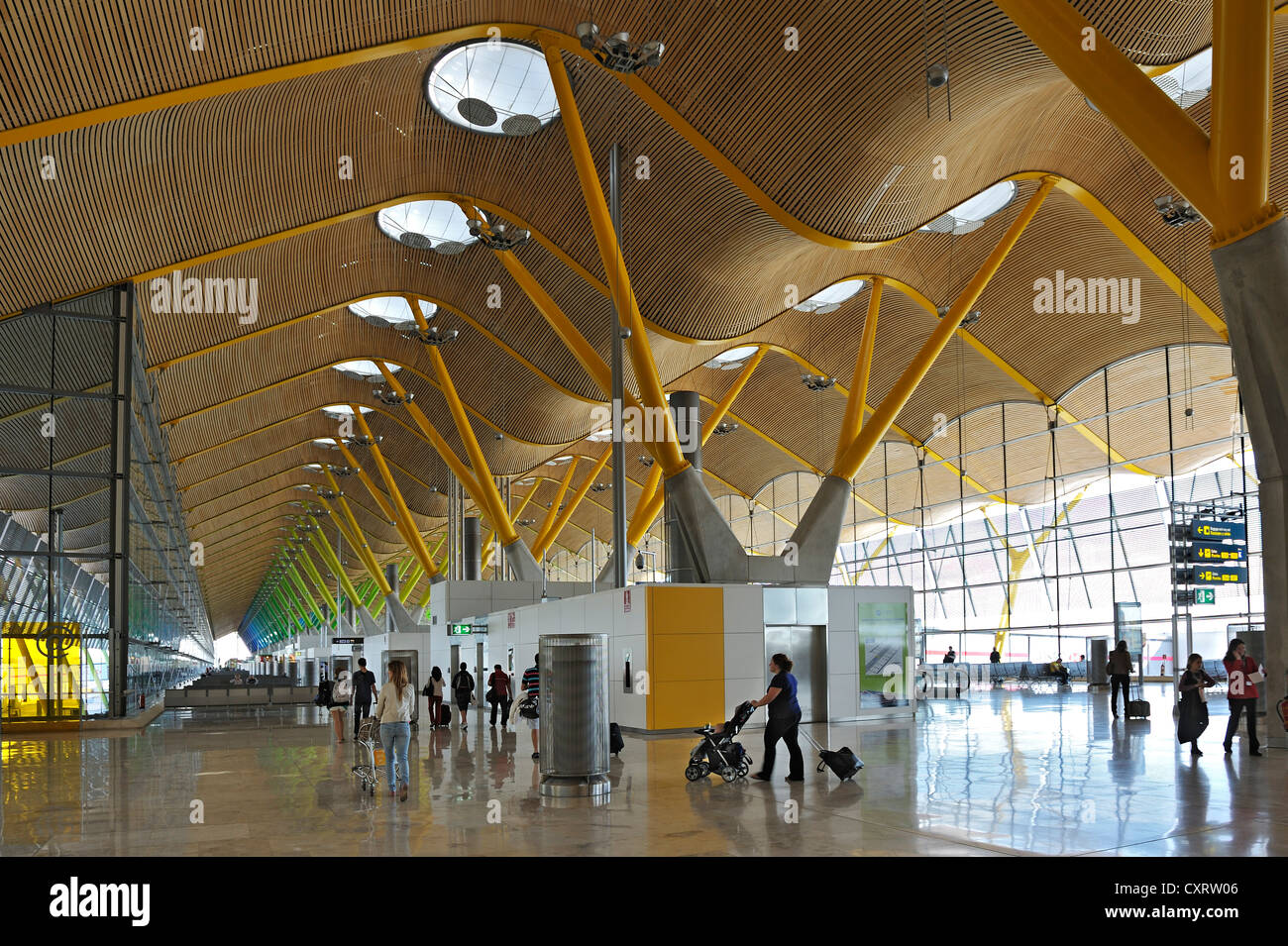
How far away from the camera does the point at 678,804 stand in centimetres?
1044

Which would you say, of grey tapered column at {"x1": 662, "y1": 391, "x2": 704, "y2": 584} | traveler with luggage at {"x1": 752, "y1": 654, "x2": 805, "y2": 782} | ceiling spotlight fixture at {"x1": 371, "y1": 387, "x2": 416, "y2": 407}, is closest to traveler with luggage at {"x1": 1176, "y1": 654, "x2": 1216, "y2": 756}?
traveler with luggage at {"x1": 752, "y1": 654, "x2": 805, "y2": 782}

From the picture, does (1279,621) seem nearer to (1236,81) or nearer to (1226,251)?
(1226,251)

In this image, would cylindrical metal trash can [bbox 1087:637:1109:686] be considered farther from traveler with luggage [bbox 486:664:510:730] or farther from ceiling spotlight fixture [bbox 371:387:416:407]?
ceiling spotlight fixture [bbox 371:387:416:407]

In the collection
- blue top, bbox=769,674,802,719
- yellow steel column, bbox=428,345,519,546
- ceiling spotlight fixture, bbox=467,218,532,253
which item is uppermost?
ceiling spotlight fixture, bbox=467,218,532,253

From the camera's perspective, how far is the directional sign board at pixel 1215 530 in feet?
82.4

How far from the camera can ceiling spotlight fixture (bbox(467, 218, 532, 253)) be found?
1005 inches

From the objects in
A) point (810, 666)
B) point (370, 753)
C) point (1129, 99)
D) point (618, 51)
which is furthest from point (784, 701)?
point (810, 666)

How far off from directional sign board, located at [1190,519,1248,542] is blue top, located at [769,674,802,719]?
666 inches

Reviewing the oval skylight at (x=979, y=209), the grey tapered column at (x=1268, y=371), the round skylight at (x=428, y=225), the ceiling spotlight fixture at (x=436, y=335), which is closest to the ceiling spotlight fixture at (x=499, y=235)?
the round skylight at (x=428, y=225)

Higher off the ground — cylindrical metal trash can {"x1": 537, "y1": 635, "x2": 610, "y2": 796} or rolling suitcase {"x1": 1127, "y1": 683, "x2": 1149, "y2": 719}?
cylindrical metal trash can {"x1": 537, "y1": 635, "x2": 610, "y2": 796}

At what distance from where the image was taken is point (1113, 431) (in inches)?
1547

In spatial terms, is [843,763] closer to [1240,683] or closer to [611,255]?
[1240,683]

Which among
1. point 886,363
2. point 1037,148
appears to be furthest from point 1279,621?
point 886,363
